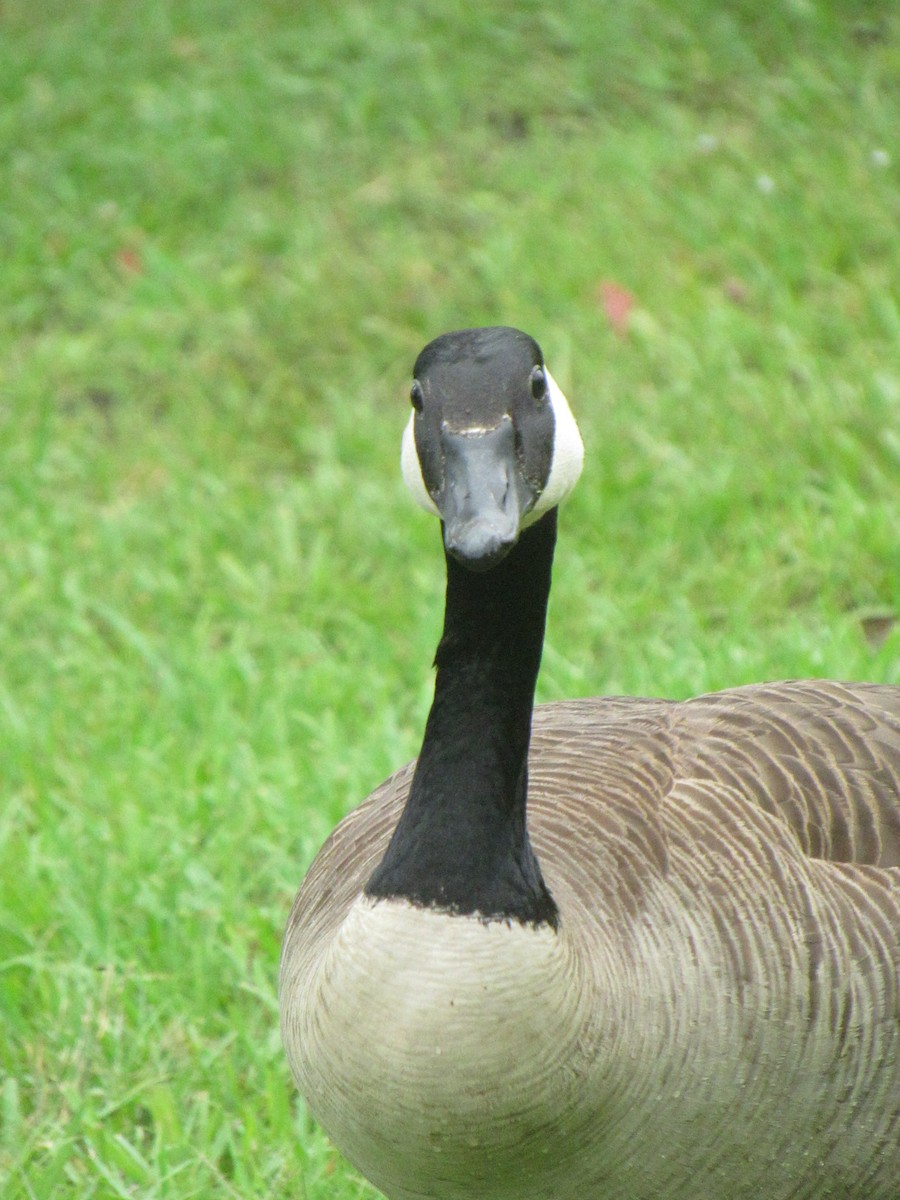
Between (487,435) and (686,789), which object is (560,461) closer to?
(487,435)

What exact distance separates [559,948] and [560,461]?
0.79 metres

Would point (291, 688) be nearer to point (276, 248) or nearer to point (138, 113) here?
point (276, 248)

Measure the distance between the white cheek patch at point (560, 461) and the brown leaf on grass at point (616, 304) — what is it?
12.9 feet

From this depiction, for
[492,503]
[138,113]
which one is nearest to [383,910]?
[492,503]

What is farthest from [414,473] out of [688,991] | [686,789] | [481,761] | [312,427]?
[312,427]

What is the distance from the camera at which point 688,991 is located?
9.09ft

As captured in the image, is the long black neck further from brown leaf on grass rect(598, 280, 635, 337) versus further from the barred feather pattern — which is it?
brown leaf on grass rect(598, 280, 635, 337)

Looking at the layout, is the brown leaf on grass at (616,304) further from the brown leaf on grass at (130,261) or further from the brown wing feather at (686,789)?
the brown wing feather at (686,789)

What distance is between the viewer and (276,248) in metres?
8.01

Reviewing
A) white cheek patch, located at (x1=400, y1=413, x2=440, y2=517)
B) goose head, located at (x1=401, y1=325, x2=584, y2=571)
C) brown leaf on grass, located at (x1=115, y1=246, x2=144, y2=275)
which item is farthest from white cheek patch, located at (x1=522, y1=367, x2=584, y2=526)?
brown leaf on grass, located at (x1=115, y1=246, x2=144, y2=275)

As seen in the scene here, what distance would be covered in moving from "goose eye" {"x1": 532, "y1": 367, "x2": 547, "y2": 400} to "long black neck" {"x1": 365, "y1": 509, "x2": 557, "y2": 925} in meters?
0.22

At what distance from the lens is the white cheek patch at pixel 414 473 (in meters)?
2.79

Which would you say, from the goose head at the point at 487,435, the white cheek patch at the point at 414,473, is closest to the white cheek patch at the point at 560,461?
the goose head at the point at 487,435

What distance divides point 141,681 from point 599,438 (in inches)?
75.4
